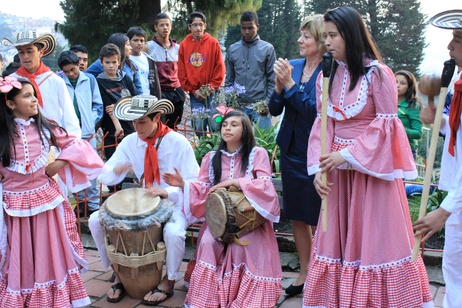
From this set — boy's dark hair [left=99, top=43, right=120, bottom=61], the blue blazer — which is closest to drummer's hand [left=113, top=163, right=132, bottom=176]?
the blue blazer

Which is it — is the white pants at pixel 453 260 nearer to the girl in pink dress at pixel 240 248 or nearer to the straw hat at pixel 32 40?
the girl in pink dress at pixel 240 248

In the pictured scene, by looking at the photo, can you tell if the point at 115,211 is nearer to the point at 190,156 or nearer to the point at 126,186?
the point at 190,156

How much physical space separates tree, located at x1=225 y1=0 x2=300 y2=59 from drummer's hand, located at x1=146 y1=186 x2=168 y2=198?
28336mm

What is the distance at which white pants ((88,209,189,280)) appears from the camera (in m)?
4.42

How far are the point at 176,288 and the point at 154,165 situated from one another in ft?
3.44

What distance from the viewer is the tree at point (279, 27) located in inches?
1284

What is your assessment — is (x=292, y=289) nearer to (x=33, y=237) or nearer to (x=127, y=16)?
(x=33, y=237)

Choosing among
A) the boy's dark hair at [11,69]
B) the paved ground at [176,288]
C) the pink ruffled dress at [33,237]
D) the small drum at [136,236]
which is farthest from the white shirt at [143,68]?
the pink ruffled dress at [33,237]

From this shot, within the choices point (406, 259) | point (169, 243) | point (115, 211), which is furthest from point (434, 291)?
point (115, 211)

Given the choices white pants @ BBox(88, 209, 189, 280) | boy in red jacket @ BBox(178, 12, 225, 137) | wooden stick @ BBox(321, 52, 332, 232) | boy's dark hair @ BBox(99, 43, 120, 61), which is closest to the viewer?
wooden stick @ BBox(321, 52, 332, 232)

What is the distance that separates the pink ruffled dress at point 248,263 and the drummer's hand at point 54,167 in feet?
3.92

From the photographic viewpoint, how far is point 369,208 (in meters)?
3.56

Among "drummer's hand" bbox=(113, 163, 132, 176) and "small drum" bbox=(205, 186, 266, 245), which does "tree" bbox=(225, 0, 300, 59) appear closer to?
"drummer's hand" bbox=(113, 163, 132, 176)

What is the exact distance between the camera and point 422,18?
1371 inches
